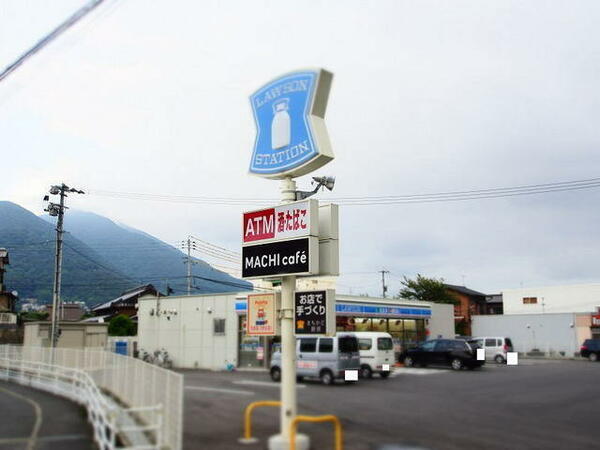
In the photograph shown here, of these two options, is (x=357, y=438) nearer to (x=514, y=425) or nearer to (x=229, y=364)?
(x=514, y=425)

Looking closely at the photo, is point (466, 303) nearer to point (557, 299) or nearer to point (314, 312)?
point (557, 299)

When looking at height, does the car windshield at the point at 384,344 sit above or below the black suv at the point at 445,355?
above

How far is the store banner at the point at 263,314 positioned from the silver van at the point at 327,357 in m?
11.3

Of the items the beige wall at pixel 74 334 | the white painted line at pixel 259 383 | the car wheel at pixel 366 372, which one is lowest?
the white painted line at pixel 259 383

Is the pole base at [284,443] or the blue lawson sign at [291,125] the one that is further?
the blue lawson sign at [291,125]

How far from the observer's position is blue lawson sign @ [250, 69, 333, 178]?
36.7 ft

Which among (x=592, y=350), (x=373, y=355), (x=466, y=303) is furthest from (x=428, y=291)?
(x=373, y=355)

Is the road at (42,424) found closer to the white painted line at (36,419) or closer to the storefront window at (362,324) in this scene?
the white painted line at (36,419)

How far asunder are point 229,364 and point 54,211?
13.2 meters

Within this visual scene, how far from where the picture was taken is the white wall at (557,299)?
188 ft

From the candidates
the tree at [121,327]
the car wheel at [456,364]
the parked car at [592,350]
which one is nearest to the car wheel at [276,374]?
the car wheel at [456,364]

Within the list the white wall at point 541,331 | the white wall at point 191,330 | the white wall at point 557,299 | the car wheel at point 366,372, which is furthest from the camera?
the white wall at point 557,299

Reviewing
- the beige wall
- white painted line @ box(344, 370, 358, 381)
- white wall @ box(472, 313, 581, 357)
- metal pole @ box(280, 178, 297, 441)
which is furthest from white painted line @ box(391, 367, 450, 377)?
white wall @ box(472, 313, 581, 357)

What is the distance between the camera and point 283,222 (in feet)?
38.0
